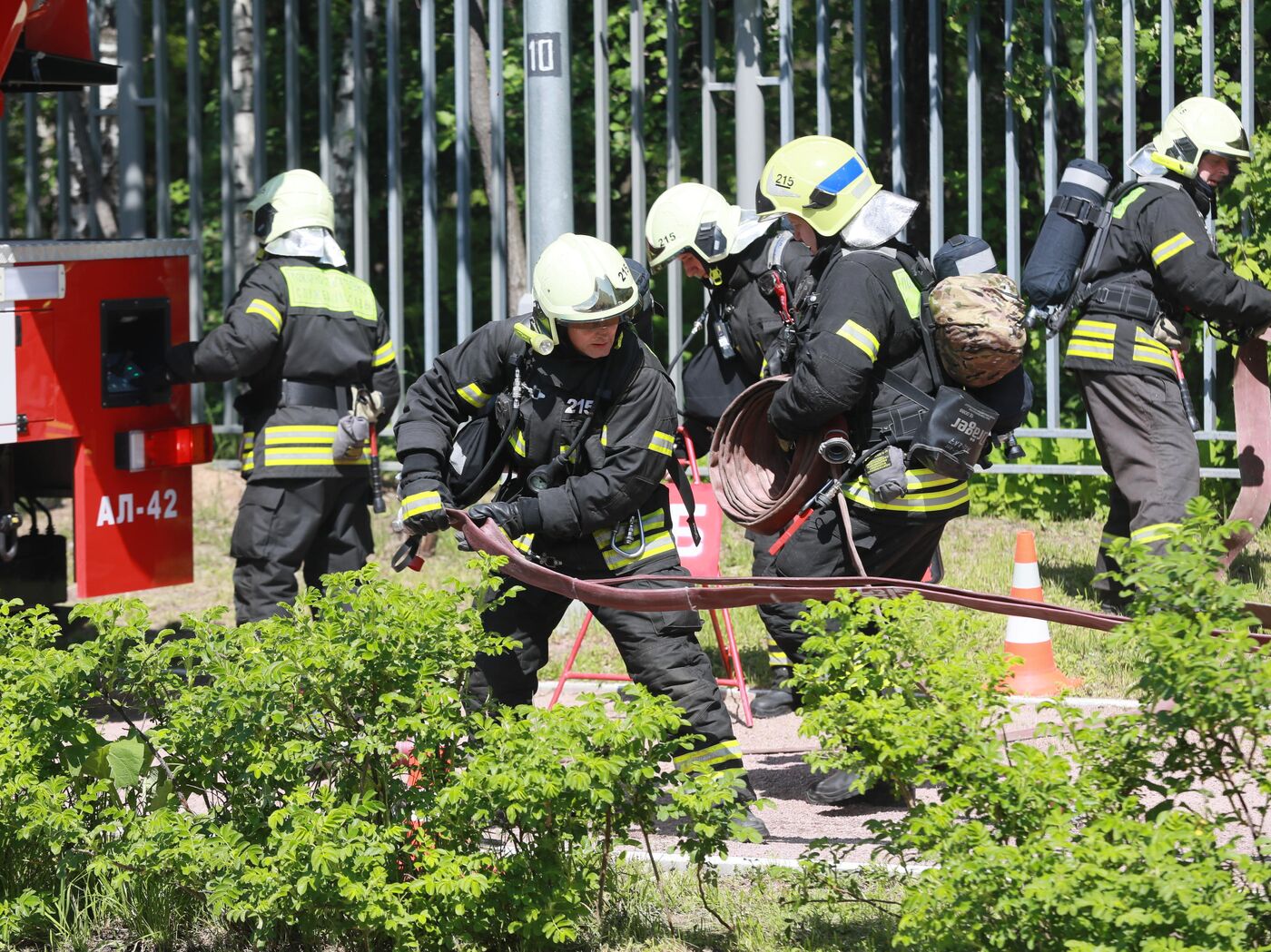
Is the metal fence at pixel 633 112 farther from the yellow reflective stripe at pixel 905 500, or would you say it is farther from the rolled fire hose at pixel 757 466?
the yellow reflective stripe at pixel 905 500

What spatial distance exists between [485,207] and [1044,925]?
11202 millimetres

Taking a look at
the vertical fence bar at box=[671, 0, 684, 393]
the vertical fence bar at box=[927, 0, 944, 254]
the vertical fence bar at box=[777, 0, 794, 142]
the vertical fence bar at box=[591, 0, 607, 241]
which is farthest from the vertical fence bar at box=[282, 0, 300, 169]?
the vertical fence bar at box=[927, 0, 944, 254]

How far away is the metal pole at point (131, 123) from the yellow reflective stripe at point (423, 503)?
15.8 ft

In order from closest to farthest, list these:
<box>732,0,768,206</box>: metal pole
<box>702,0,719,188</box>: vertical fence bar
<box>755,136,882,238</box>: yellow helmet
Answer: <box>755,136,882,238</box>: yellow helmet, <box>732,0,768,206</box>: metal pole, <box>702,0,719,188</box>: vertical fence bar

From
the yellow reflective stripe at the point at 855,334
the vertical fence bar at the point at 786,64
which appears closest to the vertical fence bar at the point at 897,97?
the vertical fence bar at the point at 786,64

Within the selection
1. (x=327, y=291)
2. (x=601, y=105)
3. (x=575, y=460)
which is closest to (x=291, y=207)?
(x=327, y=291)

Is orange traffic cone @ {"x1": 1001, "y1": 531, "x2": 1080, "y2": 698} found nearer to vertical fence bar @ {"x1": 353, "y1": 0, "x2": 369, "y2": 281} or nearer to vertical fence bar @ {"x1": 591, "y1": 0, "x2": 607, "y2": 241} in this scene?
vertical fence bar @ {"x1": 591, "y1": 0, "x2": 607, "y2": 241}

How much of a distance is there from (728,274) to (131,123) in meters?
4.32

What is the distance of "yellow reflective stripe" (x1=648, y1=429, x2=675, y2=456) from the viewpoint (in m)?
4.65

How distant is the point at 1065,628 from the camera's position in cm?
686

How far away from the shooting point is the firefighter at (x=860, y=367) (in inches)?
191

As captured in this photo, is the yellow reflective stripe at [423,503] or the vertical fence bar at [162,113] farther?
→ the vertical fence bar at [162,113]

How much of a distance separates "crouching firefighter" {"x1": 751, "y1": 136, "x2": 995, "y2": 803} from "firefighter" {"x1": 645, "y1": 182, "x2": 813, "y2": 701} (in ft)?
2.17

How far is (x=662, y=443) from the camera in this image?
4676mm
